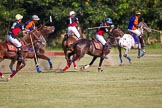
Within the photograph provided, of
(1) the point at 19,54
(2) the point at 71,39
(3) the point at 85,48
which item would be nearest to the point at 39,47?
(2) the point at 71,39

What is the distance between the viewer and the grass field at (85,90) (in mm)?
15541

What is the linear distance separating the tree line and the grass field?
87.7 feet

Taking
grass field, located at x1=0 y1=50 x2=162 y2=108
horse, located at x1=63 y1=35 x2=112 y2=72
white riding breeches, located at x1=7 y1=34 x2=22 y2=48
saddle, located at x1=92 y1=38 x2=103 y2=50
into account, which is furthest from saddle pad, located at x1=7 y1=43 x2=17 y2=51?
saddle, located at x1=92 y1=38 x2=103 y2=50

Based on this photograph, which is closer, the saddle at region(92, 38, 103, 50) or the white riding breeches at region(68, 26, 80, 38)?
the saddle at region(92, 38, 103, 50)

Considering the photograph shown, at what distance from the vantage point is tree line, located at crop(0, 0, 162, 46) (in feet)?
172

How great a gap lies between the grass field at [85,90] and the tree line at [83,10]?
87.7 feet

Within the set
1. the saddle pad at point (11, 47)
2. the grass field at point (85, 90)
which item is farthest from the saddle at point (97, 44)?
the saddle pad at point (11, 47)

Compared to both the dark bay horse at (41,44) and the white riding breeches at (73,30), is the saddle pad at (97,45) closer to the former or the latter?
the dark bay horse at (41,44)

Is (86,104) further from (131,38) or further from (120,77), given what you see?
(131,38)

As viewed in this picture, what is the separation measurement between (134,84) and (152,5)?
35.5 metres

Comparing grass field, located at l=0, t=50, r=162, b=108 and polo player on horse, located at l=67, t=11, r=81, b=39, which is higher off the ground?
polo player on horse, located at l=67, t=11, r=81, b=39

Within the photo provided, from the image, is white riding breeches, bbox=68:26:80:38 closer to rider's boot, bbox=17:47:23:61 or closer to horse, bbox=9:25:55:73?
horse, bbox=9:25:55:73

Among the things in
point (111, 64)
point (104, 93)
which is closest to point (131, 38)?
point (111, 64)

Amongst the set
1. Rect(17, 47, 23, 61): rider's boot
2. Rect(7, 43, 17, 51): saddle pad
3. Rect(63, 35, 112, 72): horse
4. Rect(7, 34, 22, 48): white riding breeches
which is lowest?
Rect(63, 35, 112, 72): horse
